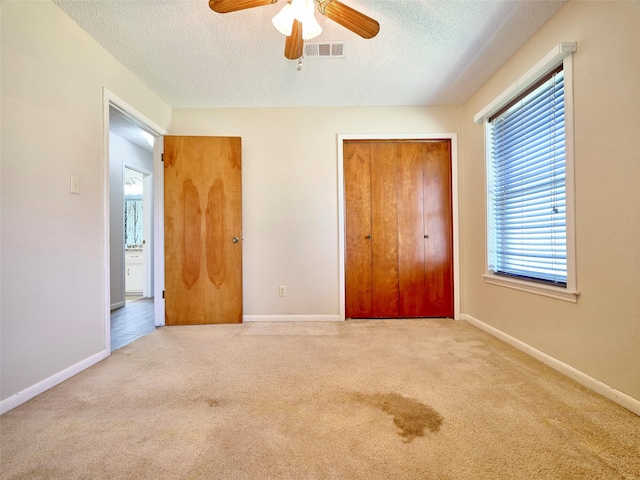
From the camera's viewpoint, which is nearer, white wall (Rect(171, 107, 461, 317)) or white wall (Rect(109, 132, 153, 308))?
white wall (Rect(171, 107, 461, 317))

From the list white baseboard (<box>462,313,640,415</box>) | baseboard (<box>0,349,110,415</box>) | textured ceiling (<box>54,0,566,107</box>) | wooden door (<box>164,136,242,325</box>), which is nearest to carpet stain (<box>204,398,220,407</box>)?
baseboard (<box>0,349,110,415</box>)

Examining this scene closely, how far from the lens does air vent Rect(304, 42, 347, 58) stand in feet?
7.07

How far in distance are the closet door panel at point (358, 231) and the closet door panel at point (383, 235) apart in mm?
68

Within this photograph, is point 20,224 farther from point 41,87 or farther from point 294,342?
point 294,342

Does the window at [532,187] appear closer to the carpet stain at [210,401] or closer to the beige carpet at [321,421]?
the beige carpet at [321,421]

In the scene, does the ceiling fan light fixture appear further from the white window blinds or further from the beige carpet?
the beige carpet

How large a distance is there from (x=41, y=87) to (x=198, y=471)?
2.28m

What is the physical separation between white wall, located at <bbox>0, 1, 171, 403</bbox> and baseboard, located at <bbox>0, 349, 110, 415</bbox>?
3 centimetres

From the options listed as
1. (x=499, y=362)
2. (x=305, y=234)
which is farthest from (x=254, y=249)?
(x=499, y=362)

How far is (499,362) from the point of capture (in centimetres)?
199

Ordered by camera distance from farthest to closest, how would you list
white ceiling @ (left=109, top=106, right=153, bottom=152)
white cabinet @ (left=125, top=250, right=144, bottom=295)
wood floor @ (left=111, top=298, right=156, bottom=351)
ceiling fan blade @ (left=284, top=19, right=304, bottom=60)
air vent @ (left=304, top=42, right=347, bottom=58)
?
white cabinet @ (left=125, top=250, right=144, bottom=295), white ceiling @ (left=109, top=106, right=153, bottom=152), wood floor @ (left=111, top=298, right=156, bottom=351), air vent @ (left=304, top=42, right=347, bottom=58), ceiling fan blade @ (left=284, top=19, right=304, bottom=60)

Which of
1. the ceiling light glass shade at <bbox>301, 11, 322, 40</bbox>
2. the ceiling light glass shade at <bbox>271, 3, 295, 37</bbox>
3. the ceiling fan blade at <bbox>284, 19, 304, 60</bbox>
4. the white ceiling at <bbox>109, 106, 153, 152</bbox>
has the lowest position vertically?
the ceiling light glass shade at <bbox>301, 11, 322, 40</bbox>

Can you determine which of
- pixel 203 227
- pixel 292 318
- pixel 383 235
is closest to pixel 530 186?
pixel 383 235

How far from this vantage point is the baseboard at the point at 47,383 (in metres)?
1.47
